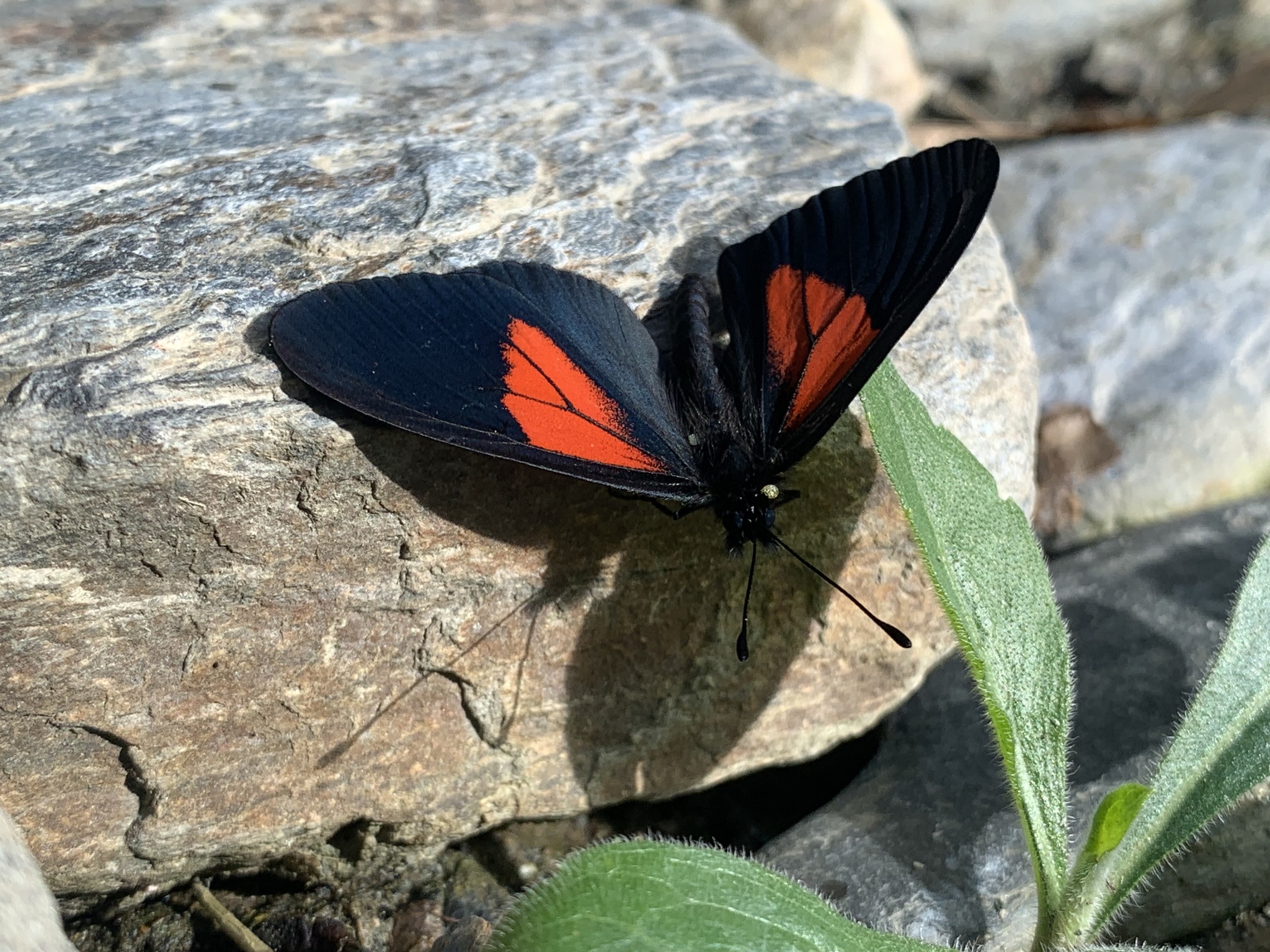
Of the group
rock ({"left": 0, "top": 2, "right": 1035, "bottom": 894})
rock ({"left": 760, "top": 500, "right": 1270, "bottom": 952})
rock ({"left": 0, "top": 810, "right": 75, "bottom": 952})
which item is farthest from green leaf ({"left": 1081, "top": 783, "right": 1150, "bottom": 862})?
rock ({"left": 0, "top": 810, "right": 75, "bottom": 952})

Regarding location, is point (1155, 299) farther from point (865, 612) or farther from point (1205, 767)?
point (865, 612)

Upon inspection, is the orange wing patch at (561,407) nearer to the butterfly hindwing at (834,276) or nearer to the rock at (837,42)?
the butterfly hindwing at (834,276)

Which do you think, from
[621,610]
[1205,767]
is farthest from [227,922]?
[1205,767]

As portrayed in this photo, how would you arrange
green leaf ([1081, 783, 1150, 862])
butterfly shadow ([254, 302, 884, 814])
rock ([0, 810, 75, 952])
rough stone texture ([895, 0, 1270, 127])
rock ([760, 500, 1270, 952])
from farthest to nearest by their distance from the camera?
1. rough stone texture ([895, 0, 1270, 127])
2. rock ([760, 500, 1270, 952])
3. butterfly shadow ([254, 302, 884, 814])
4. green leaf ([1081, 783, 1150, 862])
5. rock ([0, 810, 75, 952])

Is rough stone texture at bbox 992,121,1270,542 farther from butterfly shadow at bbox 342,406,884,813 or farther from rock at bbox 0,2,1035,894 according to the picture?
butterfly shadow at bbox 342,406,884,813

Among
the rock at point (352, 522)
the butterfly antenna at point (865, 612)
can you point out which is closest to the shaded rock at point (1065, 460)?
the rock at point (352, 522)

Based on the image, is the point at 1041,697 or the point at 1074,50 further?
the point at 1074,50
